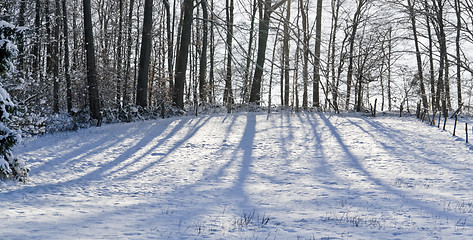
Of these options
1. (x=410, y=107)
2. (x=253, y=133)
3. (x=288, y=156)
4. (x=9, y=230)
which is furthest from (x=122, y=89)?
(x=9, y=230)

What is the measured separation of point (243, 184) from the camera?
909cm

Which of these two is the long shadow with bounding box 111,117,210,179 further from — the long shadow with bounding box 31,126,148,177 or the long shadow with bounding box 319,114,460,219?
the long shadow with bounding box 319,114,460,219

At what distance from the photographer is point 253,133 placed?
619 inches

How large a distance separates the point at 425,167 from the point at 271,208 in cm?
560

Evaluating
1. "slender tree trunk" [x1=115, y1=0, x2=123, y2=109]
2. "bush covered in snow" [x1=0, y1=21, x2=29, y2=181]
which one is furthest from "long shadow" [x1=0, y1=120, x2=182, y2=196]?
"slender tree trunk" [x1=115, y1=0, x2=123, y2=109]

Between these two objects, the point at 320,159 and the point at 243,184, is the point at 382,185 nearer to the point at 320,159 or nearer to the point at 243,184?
the point at 320,159

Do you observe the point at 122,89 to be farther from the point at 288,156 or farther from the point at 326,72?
the point at 326,72

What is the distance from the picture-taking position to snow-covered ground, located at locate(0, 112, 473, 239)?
18.5 ft

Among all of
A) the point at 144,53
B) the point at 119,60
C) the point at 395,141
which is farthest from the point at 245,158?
the point at 119,60

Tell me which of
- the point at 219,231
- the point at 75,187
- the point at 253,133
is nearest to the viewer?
the point at 219,231

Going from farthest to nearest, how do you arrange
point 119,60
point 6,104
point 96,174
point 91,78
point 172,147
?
point 119,60 < point 91,78 < point 172,147 < point 96,174 < point 6,104

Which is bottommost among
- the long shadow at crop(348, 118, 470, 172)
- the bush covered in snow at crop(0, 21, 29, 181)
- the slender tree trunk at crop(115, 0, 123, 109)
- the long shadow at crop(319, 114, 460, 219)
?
the long shadow at crop(319, 114, 460, 219)

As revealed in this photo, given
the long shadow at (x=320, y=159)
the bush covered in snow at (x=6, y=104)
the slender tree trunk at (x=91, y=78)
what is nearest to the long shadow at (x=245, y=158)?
the long shadow at (x=320, y=159)

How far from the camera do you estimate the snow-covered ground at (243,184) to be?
5.63 metres
